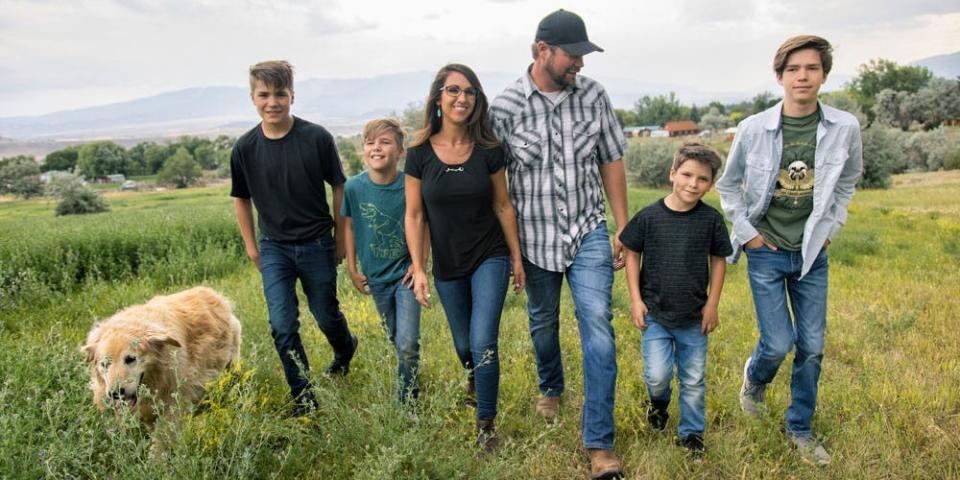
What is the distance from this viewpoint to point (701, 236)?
3.61m

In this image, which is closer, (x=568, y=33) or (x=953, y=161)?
(x=568, y=33)

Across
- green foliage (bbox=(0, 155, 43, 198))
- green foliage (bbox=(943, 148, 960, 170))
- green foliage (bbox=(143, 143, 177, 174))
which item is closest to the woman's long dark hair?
green foliage (bbox=(943, 148, 960, 170))

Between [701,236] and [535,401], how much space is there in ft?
6.33

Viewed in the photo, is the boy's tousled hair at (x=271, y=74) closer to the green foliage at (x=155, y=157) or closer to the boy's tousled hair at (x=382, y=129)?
the boy's tousled hair at (x=382, y=129)

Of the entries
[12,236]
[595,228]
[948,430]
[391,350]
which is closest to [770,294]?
[595,228]

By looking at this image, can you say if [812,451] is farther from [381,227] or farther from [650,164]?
[650,164]

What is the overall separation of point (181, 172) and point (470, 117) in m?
94.7

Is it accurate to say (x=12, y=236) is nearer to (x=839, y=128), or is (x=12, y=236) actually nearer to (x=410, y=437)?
(x=410, y=437)

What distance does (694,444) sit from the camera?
3734mm

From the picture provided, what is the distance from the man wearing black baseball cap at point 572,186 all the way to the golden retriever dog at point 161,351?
242cm

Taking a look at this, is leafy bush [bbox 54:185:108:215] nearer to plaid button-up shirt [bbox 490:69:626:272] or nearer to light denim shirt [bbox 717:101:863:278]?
plaid button-up shirt [bbox 490:69:626:272]

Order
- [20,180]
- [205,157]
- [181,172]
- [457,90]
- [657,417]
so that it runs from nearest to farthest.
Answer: [457,90] < [657,417] < [20,180] < [181,172] < [205,157]

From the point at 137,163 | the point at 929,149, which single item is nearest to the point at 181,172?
the point at 137,163

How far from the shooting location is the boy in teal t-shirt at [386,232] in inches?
165
